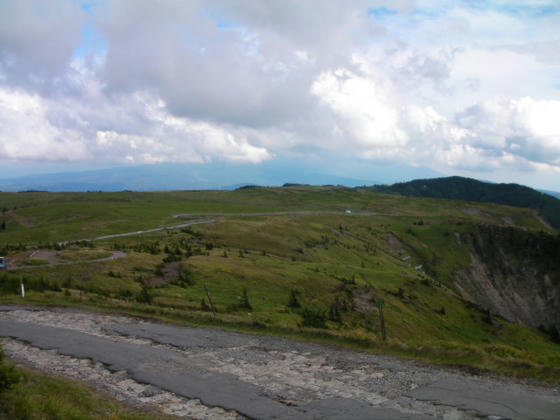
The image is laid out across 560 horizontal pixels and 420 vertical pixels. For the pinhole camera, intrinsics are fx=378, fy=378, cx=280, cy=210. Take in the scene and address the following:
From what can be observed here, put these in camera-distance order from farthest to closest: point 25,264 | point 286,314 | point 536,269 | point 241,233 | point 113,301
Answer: point 536,269
point 241,233
point 25,264
point 286,314
point 113,301

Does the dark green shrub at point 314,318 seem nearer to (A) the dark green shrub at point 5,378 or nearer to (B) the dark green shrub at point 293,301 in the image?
(B) the dark green shrub at point 293,301

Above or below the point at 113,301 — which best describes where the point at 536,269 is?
below

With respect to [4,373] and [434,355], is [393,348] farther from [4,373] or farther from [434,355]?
[4,373]

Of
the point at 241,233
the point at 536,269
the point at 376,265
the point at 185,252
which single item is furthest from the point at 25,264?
the point at 536,269

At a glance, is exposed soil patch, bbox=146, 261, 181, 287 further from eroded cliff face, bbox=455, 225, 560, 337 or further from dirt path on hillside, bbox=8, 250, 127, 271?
eroded cliff face, bbox=455, 225, 560, 337

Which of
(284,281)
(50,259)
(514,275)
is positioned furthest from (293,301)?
(514,275)

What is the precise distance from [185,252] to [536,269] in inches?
3644

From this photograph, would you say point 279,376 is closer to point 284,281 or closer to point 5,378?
point 5,378

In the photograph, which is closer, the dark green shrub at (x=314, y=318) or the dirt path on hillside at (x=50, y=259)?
the dark green shrub at (x=314, y=318)

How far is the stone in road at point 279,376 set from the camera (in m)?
11.0

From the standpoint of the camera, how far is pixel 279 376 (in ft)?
45.1

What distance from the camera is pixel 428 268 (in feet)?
295

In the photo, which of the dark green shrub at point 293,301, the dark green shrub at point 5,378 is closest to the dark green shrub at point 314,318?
the dark green shrub at point 293,301

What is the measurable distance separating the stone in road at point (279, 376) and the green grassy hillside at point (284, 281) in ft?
5.47
